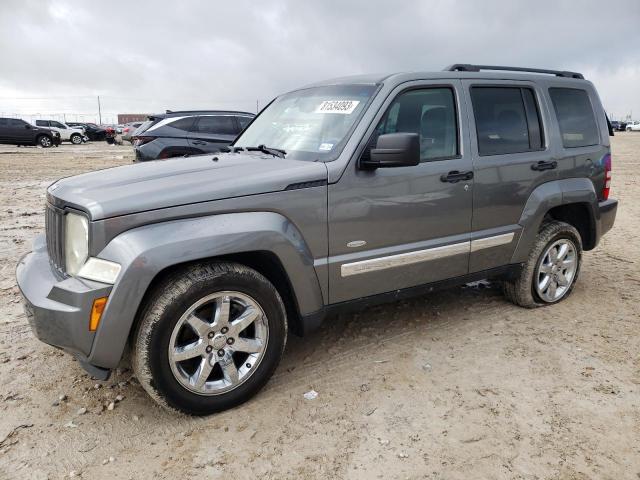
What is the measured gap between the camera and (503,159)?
3826 mm

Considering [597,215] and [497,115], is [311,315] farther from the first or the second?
[597,215]

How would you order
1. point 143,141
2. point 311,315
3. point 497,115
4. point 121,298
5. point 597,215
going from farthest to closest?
1. point 143,141
2. point 597,215
3. point 497,115
4. point 311,315
5. point 121,298

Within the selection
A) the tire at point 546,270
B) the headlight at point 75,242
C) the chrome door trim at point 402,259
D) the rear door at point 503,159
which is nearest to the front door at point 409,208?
the chrome door trim at point 402,259

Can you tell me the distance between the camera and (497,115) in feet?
12.8

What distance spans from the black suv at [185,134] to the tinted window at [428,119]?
6762 mm

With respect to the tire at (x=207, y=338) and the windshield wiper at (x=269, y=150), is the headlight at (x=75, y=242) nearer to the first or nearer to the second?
the tire at (x=207, y=338)

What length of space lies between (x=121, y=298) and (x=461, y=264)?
93.6 inches

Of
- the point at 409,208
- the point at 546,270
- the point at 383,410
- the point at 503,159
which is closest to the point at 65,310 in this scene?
the point at 383,410

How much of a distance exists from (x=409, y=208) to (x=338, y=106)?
85cm

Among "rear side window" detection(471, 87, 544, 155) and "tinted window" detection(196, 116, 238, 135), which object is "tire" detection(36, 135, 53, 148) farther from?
"rear side window" detection(471, 87, 544, 155)

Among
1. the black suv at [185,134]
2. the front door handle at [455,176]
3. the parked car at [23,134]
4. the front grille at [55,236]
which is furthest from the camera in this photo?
the parked car at [23,134]

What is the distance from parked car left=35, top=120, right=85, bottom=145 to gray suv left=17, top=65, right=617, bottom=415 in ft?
109

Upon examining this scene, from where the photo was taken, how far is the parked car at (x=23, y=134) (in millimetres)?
27156

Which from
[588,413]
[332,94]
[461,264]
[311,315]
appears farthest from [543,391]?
[332,94]
